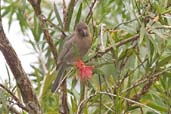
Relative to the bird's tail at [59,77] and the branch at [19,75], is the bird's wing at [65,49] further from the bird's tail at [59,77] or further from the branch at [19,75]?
the branch at [19,75]

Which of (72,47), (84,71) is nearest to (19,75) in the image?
(84,71)

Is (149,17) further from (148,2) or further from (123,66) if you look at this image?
(123,66)

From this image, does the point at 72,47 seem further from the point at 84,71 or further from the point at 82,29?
the point at 84,71

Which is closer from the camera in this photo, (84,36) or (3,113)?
(3,113)

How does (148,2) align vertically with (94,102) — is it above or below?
above

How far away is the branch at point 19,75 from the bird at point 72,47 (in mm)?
212

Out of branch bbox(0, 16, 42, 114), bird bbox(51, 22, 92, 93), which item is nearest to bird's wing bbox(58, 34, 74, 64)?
bird bbox(51, 22, 92, 93)

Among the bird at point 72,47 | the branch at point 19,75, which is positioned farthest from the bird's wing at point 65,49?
the branch at point 19,75

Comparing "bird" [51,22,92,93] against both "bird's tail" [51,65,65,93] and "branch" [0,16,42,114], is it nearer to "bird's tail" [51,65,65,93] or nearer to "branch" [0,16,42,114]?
"bird's tail" [51,65,65,93]

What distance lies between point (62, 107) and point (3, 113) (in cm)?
15

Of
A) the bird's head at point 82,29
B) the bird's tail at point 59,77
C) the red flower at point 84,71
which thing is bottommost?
the bird's tail at point 59,77

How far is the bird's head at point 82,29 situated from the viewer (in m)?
1.50

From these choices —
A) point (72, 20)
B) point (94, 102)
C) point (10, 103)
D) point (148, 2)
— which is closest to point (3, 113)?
point (10, 103)

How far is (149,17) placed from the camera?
124 centimetres
